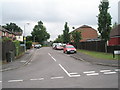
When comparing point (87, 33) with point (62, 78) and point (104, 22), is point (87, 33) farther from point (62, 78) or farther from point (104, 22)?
point (62, 78)

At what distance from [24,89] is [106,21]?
24.1m

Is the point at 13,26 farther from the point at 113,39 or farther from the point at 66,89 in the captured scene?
the point at 66,89

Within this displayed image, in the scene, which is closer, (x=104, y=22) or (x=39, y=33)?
(x=104, y=22)

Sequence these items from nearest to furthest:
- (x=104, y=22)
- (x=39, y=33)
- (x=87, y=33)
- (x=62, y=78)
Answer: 1. (x=62, y=78)
2. (x=104, y=22)
3. (x=87, y=33)
4. (x=39, y=33)

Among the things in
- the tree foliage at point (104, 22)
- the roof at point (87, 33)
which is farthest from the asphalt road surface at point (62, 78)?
the roof at point (87, 33)

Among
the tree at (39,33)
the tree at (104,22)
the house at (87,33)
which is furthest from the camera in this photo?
the tree at (39,33)

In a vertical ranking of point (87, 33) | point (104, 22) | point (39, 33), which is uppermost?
point (39, 33)

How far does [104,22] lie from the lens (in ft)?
97.1

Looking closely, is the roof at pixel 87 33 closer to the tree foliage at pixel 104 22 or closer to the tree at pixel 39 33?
the tree at pixel 39 33

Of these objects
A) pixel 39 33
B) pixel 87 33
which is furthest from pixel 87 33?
pixel 39 33

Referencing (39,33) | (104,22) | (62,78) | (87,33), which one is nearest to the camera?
(62,78)

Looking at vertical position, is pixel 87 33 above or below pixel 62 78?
above

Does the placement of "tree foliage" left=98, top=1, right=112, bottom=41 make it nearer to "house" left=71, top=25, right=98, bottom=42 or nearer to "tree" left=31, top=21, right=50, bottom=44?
"house" left=71, top=25, right=98, bottom=42

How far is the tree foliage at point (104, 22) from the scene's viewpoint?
96.7 ft
